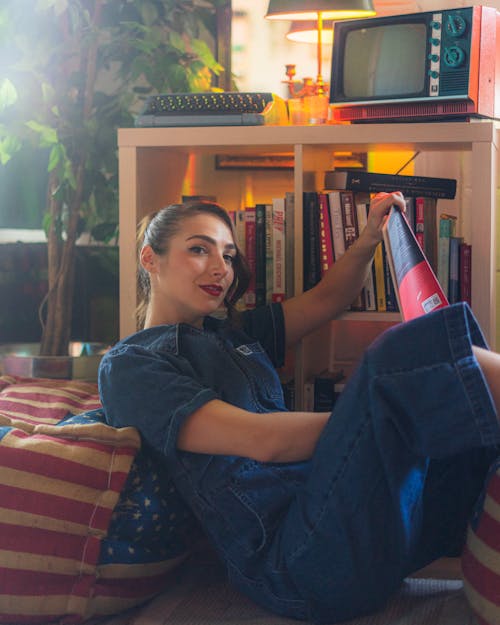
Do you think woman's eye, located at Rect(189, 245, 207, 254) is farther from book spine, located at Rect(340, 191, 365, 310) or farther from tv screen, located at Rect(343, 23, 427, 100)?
tv screen, located at Rect(343, 23, 427, 100)

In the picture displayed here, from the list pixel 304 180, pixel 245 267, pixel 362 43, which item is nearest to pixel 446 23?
pixel 362 43

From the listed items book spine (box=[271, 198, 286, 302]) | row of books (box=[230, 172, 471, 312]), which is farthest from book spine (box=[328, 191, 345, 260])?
book spine (box=[271, 198, 286, 302])

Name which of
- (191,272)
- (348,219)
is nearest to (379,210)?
(348,219)

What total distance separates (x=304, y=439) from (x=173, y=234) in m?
0.49

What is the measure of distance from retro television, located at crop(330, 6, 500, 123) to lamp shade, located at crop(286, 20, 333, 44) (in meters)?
0.42

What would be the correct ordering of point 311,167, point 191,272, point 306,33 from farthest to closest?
point 306,33, point 311,167, point 191,272

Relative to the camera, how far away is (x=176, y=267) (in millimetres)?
1518

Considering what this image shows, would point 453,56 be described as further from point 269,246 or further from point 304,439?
point 304,439

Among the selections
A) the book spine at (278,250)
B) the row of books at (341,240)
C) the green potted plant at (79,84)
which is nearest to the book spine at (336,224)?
the row of books at (341,240)

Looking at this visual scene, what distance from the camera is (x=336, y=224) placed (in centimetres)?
173

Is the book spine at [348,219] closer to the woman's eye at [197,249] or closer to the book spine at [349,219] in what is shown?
the book spine at [349,219]

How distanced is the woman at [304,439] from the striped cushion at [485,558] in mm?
72

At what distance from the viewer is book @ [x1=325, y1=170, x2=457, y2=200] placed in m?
1.72

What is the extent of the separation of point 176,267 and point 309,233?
343 mm
